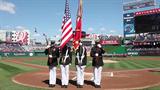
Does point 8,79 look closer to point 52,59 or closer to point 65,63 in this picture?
point 52,59

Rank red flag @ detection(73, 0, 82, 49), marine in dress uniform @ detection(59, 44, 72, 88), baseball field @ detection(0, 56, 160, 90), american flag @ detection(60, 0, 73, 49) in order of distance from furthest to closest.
→ red flag @ detection(73, 0, 82, 49)
american flag @ detection(60, 0, 73, 49)
baseball field @ detection(0, 56, 160, 90)
marine in dress uniform @ detection(59, 44, 72, 88)

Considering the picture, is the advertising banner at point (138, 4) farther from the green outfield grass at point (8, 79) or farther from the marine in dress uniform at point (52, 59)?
the marine in dress uniform at point (52, 59)

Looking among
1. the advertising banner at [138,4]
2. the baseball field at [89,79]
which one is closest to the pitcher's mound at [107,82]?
the baseball field at [89,79]

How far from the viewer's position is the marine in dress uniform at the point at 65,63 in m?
11.2

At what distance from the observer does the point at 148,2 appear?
7269cm

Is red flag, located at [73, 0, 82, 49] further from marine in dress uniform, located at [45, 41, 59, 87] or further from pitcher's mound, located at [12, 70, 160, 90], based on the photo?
pitcher's mound, located at [12, 70, 160, 90]

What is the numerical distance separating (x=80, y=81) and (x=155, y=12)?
1846 inches

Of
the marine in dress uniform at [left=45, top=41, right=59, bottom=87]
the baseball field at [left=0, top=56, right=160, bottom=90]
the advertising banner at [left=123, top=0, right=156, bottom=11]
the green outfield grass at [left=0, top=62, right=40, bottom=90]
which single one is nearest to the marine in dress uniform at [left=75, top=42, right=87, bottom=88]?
the baseball field at [left=0, top=56, right=160, bottom=90]

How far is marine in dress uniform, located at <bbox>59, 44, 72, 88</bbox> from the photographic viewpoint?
36.7 ft

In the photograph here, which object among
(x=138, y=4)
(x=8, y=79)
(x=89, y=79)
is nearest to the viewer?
(x=8, y=79)

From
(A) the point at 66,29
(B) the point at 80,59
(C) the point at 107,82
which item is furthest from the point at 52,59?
(C) the point at 107,82

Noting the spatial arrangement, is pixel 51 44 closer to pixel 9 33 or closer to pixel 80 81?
pixel 80 81

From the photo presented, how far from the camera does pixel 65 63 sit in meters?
11.2

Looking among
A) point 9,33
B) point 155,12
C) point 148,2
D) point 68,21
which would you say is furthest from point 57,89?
point 9,33
